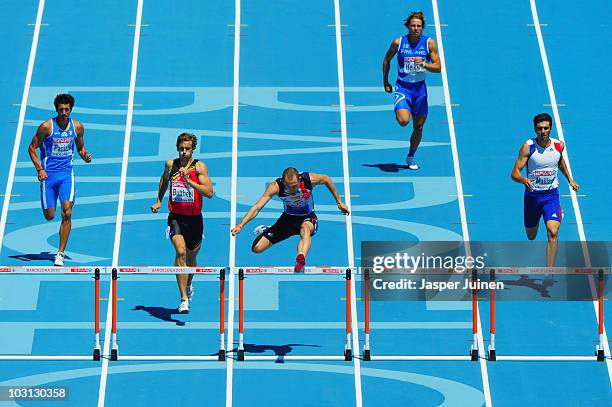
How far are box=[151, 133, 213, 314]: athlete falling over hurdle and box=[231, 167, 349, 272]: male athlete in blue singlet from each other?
1.73 feet

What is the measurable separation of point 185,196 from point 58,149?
2115 mm

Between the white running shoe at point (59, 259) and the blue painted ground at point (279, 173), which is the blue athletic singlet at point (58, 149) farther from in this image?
the blue painted ground at point (279, 173)

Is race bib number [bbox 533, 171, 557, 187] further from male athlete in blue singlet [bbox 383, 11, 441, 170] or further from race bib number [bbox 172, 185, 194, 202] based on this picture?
race bib number [bbox 172, 185, 194, 202]

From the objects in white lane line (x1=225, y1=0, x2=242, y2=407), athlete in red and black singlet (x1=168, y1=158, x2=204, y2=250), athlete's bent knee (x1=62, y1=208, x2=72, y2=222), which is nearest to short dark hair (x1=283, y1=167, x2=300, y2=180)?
athlete in red and black singlet (x1=168, y1=158, x2=204, y2=250)

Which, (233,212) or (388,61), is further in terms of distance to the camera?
(388,61)

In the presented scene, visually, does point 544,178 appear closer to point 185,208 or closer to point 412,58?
point 412,58

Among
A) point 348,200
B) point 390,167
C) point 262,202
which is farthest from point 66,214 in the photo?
point 390,167

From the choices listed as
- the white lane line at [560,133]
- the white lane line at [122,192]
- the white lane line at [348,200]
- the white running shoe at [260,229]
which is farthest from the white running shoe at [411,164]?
the white running shoe at [260,229]

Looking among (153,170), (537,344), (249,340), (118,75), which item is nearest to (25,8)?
(118,75)

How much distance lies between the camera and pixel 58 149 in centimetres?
2166

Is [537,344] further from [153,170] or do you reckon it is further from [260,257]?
[153,170]

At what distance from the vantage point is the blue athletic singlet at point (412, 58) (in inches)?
942

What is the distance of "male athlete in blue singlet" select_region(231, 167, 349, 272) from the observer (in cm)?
2033

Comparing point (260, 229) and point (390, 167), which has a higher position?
point (390, 167)
